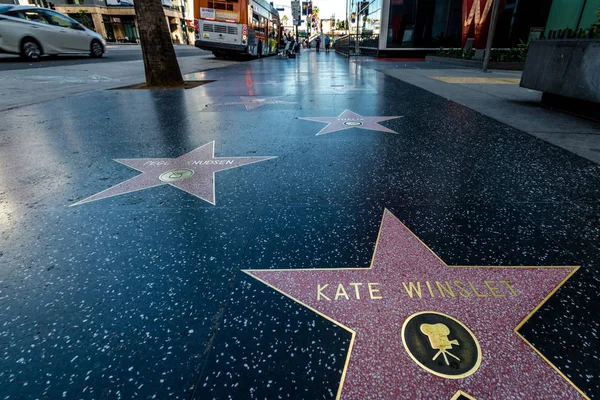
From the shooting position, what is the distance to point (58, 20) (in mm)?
14641

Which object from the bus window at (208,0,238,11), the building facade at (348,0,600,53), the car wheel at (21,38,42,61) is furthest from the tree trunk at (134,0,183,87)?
the building facade at (348,0,600,53)

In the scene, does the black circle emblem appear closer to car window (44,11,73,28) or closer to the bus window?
car window (44,11,73,28)

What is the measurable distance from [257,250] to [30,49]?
18.0 m

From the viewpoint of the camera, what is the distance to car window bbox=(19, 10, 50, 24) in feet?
44.0

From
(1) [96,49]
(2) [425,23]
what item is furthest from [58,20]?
(2) [425,23]

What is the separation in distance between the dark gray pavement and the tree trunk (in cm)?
455

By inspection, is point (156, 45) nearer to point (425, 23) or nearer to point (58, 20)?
point (58, 20)

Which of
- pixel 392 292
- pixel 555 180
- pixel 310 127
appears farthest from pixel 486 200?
pixel 310 127

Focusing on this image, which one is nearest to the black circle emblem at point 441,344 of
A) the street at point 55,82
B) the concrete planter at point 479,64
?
the street at point 55,82

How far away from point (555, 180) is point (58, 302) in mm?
3551

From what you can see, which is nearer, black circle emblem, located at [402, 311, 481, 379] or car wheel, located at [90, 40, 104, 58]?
black circle emblem, located at [402, 311, 481, 379]

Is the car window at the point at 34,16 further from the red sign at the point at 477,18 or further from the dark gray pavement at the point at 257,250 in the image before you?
the red sign at the point at 477,18

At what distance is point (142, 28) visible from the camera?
24.3 ft

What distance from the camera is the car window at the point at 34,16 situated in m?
13.4
